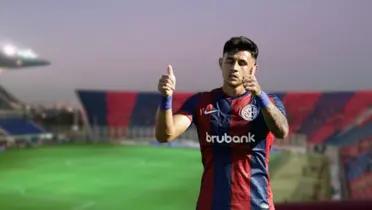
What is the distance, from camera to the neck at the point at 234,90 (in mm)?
2392

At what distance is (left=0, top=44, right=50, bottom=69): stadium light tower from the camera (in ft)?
128

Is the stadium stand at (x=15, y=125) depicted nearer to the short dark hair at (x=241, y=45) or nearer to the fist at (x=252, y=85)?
the short dark hair at (x=241, y=45)

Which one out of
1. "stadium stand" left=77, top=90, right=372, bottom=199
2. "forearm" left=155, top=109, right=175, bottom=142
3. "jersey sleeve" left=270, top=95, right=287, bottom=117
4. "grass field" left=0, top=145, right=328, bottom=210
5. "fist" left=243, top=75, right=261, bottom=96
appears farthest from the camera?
"stadium stand" left=77, top=90, right=372, bottom=199

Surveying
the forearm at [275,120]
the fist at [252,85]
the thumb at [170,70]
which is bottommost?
the forearm at [275,120]

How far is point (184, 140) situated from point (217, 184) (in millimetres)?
36082

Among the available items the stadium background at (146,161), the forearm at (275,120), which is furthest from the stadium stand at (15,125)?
the forearm at (275,120)

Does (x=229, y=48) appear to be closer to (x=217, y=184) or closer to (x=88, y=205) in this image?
(x=217, y=184)

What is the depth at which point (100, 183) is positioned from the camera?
1742 cm

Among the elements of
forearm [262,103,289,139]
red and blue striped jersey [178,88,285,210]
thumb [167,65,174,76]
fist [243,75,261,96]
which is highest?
thumb [167,65,174,76]

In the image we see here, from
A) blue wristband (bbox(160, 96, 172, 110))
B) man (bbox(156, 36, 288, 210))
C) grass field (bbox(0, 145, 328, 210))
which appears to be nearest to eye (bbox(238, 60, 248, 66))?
man (bbox(156, 36, 288, 210))

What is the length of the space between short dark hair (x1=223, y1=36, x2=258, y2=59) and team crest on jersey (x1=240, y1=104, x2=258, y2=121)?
230mm

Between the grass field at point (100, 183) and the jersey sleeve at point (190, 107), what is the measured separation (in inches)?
425

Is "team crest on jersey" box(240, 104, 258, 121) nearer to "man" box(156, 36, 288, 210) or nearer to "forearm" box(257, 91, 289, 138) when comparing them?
"man" box(156, 36, 288, 210)

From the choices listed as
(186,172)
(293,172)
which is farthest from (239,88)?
(186,172)
